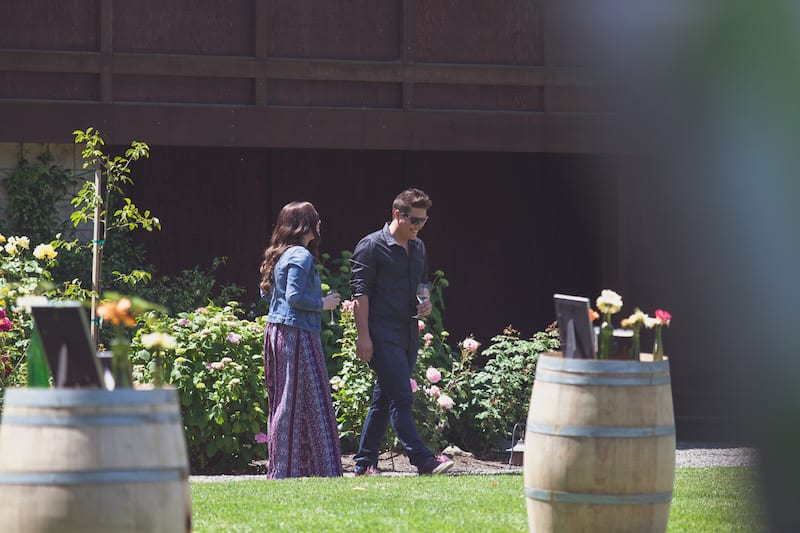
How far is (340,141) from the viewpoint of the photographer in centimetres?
1071

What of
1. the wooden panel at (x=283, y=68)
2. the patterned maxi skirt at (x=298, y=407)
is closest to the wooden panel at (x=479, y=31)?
the wooden panel at (x=283, y=68)

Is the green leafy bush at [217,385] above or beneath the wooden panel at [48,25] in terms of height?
beneath

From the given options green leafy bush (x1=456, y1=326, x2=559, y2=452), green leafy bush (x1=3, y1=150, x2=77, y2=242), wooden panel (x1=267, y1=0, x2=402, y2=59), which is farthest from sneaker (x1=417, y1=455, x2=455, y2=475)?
wooden panel (x1=267, y1=0, x2=402, y2=59)

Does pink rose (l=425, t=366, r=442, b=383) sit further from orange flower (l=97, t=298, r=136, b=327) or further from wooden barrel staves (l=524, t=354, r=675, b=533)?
orange flower (l=97, t=298, r=136, b=327)

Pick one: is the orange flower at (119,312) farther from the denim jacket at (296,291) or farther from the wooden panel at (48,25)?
the wooden panel at (48,25)

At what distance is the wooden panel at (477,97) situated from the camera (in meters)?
10.9

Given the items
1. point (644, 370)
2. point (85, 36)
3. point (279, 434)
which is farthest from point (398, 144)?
point (644, 370)

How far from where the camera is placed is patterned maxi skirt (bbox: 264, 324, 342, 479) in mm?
7031

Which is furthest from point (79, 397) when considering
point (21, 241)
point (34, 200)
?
point (34, 200)

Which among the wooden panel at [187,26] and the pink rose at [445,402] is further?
the wooden panel at [187,26]

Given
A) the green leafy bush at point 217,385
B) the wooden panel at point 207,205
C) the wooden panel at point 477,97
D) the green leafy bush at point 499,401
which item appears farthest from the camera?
the wooden panel at point 207,205

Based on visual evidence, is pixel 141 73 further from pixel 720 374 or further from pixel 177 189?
pixel 720 374

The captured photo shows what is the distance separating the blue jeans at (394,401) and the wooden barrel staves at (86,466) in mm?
4221

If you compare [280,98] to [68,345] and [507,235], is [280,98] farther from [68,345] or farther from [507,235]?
[68,345]
